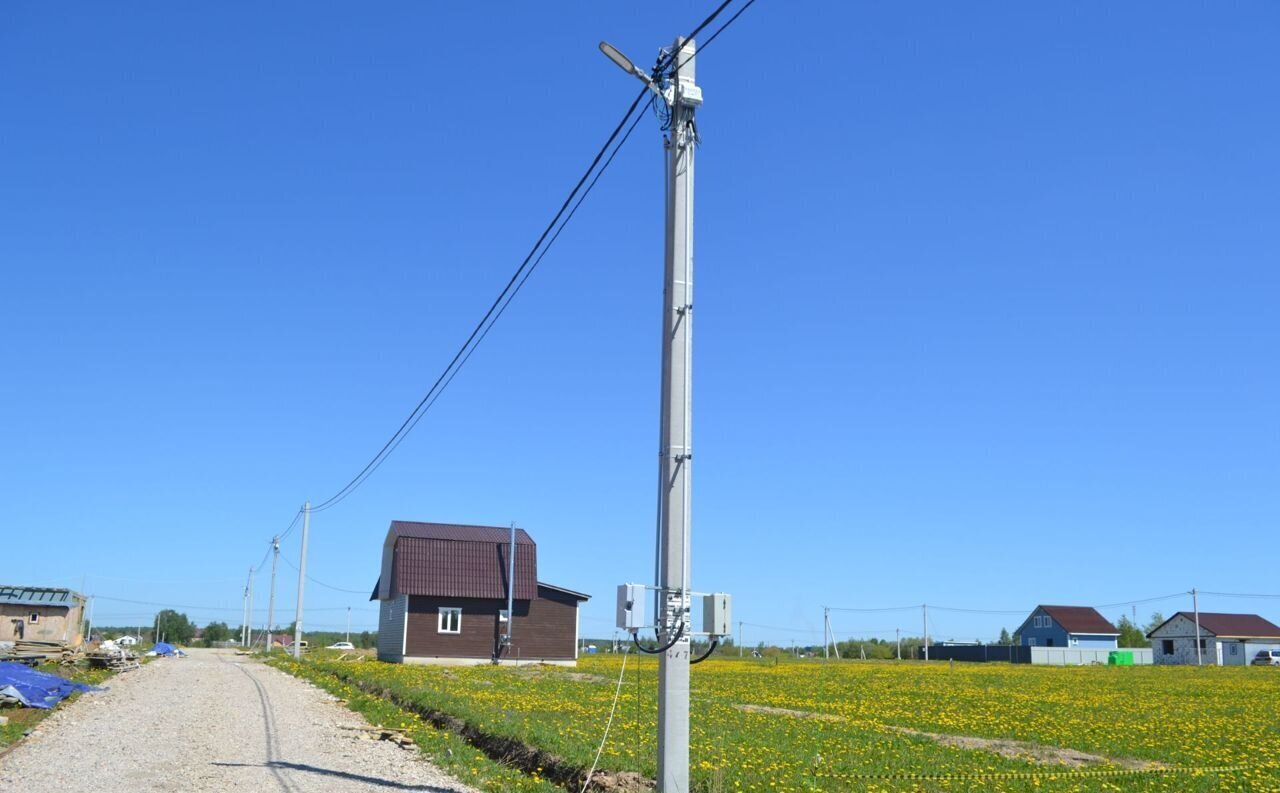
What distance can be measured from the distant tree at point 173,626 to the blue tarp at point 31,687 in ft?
349

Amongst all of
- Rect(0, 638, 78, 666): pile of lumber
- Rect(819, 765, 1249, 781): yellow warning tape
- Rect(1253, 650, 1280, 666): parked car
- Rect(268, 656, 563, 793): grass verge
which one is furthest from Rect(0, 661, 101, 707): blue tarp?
Rect(1253, 650, 1280, 666): parked car

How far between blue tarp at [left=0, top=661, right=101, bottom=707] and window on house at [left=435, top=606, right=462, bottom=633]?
24685 millimetres

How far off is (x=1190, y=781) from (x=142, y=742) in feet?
51.2

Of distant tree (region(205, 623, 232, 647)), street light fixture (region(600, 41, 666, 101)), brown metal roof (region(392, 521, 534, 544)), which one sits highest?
street light fixture (region(600, 41, 666, 101))

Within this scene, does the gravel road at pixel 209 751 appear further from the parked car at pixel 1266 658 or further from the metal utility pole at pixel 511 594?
the parked car at pixel 1266 658

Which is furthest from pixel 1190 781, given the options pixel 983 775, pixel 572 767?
pixel 572 767

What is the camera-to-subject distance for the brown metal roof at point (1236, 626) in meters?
99.6

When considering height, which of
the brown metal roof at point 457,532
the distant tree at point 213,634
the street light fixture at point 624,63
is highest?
the street light fixture at point 624,63

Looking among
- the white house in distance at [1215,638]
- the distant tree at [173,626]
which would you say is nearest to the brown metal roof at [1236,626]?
the white house in distance at [1215,638]

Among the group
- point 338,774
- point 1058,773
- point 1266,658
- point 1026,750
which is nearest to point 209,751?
point 338,774

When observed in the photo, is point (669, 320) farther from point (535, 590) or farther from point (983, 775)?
point (535, 590)

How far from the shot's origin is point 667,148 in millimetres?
12672

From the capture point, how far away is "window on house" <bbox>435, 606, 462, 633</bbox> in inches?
1943

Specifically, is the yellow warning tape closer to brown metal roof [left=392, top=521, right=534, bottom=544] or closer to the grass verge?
the grass verge
